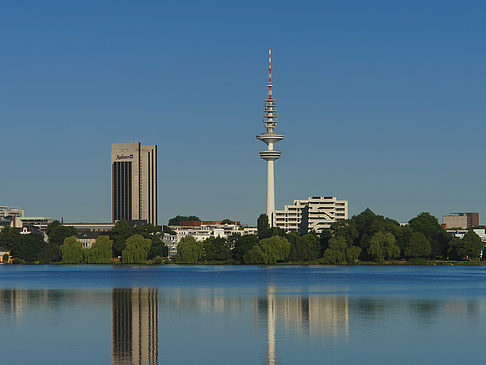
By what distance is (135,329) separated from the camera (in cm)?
4650

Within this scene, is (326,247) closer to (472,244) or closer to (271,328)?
(472,244)

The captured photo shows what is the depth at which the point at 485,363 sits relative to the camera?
113 ft

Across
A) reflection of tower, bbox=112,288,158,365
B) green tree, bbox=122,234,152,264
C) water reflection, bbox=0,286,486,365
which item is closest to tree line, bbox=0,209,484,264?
green tree, bbox=122,234,152,264

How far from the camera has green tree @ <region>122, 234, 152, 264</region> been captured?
616ft

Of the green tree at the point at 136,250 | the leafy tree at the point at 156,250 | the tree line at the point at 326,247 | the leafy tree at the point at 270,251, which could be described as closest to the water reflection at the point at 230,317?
the leafy tree at the point at 270,251

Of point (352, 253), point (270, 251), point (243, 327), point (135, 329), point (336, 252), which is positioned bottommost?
point (243, 327)

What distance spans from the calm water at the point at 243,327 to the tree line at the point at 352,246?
88007mm

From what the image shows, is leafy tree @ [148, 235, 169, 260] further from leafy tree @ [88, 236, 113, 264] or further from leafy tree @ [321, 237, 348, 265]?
leafy tree @ [321, 237, 348, 265]

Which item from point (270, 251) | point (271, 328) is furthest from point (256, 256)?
point (271, 328)

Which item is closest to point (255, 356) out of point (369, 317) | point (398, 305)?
point (369, 317)

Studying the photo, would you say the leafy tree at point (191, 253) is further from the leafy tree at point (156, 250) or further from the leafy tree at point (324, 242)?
the leafy tree at point (324, 242)

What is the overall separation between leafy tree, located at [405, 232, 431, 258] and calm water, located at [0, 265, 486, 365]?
297 ft

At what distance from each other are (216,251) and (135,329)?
139 m

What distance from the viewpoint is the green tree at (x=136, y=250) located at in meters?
188
